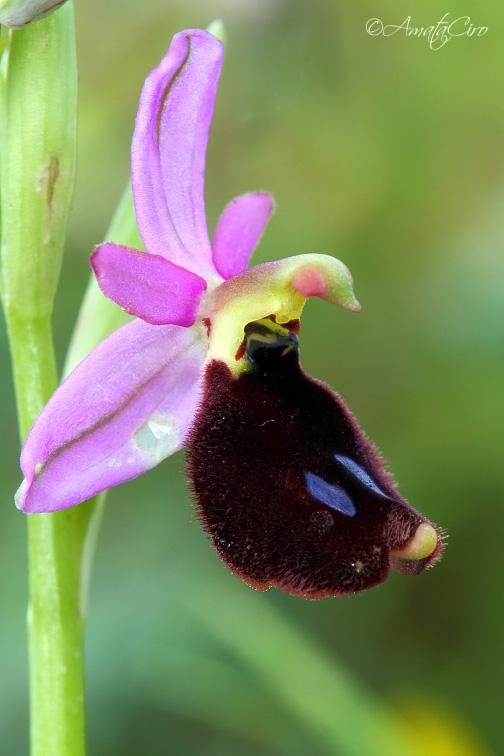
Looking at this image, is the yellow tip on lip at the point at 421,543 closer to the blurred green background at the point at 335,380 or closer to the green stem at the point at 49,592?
the green stem at the point at 49,592

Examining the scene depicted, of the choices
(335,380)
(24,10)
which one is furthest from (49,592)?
(335,380)

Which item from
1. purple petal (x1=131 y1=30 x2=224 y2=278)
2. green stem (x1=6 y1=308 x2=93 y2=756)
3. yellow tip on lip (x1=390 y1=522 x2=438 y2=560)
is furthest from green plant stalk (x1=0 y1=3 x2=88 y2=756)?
yellow tip on lip (x1=390 y1=522 x2=438 y2=560)

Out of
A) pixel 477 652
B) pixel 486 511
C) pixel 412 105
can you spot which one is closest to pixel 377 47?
pixel 412 105

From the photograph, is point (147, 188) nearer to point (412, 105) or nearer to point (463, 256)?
point (463, 256)
